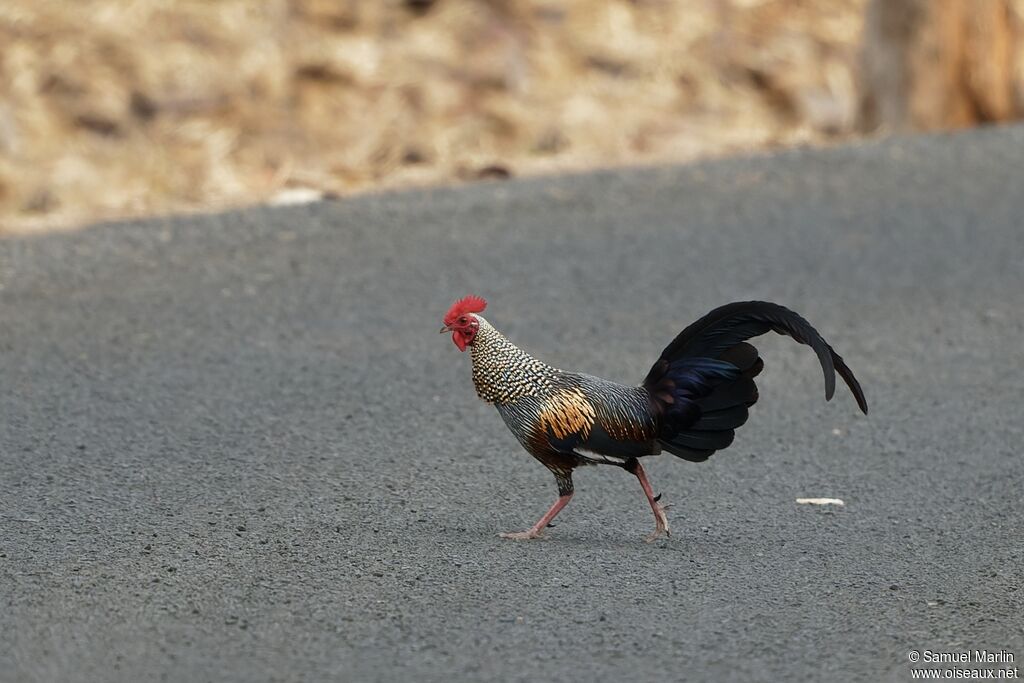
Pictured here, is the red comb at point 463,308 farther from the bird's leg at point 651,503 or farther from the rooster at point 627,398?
the bird's leg at point 651,503

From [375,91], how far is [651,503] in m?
9.79

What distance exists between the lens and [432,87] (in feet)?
47.7

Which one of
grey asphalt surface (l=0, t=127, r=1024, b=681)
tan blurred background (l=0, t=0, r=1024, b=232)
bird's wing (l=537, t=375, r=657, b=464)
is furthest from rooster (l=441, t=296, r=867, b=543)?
tan blurred background (l=0, t=0, r=1024, b=232)

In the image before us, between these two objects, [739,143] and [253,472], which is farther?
[739,143]

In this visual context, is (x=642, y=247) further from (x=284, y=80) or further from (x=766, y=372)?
(x=284, y=80)

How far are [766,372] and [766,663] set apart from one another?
3819mm

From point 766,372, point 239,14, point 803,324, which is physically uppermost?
point 239,14

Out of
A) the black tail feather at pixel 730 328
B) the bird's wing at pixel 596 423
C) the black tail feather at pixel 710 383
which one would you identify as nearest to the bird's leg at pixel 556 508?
the bird's wing at pixel 596 423

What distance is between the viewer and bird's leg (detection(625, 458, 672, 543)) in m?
5.34

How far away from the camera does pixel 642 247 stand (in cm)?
981

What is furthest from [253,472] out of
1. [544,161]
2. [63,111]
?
[63,111]

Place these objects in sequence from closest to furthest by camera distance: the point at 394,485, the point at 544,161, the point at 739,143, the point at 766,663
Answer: the point at 766,663, the point at 394,485, the point at 544,161, the point at 739,143

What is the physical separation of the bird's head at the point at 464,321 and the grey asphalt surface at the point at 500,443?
0.77 meters

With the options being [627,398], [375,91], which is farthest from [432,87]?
[627,398]
